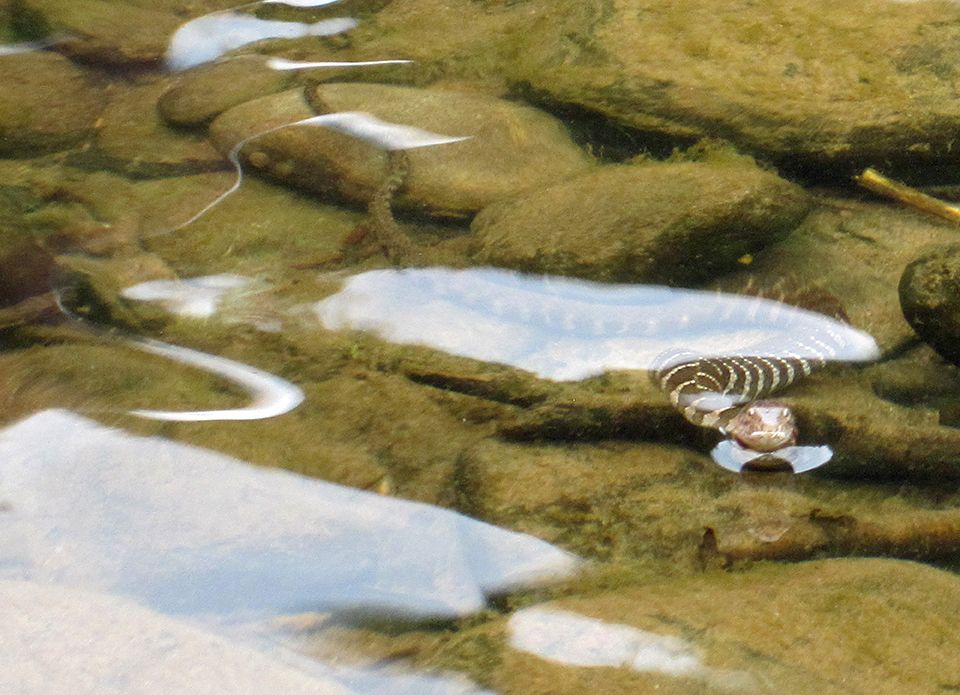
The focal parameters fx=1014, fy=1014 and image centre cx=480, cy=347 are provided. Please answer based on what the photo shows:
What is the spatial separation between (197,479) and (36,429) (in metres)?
0.67

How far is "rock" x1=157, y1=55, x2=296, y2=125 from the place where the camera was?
584 centimetres

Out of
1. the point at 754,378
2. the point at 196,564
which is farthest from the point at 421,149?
the point at 196,564

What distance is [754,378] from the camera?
13.6ft

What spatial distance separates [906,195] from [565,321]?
6.27ft

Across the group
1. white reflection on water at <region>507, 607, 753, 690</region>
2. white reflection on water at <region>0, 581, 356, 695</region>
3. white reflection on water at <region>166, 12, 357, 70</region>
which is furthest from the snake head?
white reflection on water at <region>166, 12, 357, 70</region>

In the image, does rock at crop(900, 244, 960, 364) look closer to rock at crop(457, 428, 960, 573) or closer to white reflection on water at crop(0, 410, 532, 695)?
rock at crop(457, 428, 960, 573)

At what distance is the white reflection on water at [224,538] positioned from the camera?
314 centimetres

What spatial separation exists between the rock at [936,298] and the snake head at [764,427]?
653 mm

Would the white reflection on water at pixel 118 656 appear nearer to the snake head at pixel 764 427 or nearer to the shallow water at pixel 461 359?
the shallow water at pixel 461 359

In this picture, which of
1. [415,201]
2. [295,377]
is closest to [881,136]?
[415,201]

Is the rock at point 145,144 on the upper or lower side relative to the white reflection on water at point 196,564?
upper

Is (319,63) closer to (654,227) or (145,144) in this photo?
(145,144)

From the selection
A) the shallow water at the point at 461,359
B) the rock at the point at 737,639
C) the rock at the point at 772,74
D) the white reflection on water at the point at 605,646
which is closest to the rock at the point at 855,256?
the shallow water at the point at 461,359

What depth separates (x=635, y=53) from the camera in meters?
5.57
